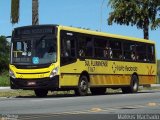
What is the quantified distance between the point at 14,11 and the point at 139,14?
10.6 meters

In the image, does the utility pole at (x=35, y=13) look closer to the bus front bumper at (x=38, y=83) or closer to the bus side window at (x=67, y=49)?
the bus side window at (x=67, y=49)

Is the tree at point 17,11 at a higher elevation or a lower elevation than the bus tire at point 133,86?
higher

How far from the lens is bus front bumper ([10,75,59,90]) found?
24.5 m

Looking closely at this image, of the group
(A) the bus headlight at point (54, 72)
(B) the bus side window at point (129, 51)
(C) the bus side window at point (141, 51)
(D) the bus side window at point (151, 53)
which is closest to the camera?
(A) the bus headlight at point (54, 72)

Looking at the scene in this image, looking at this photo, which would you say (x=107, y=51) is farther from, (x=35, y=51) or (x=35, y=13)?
(x=35, y=13)

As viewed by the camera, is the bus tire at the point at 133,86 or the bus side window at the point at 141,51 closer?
the bus tire at the point at 133,86

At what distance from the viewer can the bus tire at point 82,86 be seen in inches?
1035

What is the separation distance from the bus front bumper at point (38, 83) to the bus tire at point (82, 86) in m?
1.88

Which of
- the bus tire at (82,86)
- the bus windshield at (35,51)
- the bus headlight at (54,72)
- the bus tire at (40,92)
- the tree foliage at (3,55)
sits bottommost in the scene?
the bus tire at (40,92)

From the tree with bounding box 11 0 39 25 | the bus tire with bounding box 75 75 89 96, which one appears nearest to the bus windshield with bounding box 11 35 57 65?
the bus tire with bounding box 75 75 89 96

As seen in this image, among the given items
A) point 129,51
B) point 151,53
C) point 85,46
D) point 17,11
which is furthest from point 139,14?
point 85,46

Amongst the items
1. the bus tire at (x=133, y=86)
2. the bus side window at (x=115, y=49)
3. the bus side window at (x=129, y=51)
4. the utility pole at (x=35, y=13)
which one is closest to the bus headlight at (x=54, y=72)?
the bus side window at (x=115, y=49)

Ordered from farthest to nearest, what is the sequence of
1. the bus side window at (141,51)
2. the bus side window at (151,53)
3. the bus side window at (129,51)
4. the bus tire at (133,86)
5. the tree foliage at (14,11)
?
the tree foliage at (14,11), the bus side window at (151,53), the bus side window at (141,51), the bus tire at (133,86), the bus side window at (129,51)

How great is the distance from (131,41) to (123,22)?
16.0m
